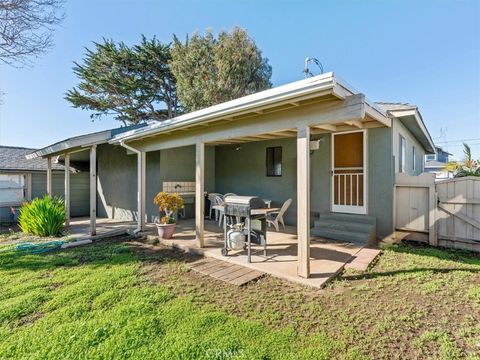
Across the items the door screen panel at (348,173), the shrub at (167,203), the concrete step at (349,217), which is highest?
the door screen panel at (348,173)

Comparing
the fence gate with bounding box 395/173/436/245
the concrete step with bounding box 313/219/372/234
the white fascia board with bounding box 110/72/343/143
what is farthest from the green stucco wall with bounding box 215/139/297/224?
the white fascia board with bounding box 110/72/343/143

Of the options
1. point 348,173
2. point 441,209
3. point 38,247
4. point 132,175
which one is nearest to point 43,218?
point 38,247

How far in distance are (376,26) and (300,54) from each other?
24.2ft

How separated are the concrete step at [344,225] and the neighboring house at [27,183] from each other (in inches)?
453

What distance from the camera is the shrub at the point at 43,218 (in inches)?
292

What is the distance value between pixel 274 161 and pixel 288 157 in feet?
2.01

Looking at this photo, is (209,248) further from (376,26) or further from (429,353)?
(376,26)

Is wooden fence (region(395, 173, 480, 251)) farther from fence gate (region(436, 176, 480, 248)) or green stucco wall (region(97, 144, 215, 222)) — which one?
green stucco wall (region(97, 144, 215, 222))

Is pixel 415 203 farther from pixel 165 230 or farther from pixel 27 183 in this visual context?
pixel 27 183

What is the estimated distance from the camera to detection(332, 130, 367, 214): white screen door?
21.9 ft

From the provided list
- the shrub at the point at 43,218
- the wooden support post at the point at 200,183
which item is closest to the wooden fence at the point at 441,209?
the wooden support post at the point at 200,183

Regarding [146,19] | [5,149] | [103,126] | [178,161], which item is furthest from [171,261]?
[103,126]

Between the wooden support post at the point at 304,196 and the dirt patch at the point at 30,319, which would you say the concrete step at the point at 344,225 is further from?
the dirt patch at the point at 30,319

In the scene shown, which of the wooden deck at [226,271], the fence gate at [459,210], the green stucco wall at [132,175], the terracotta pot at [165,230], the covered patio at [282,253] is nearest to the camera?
the wooden deck at [226,271]
